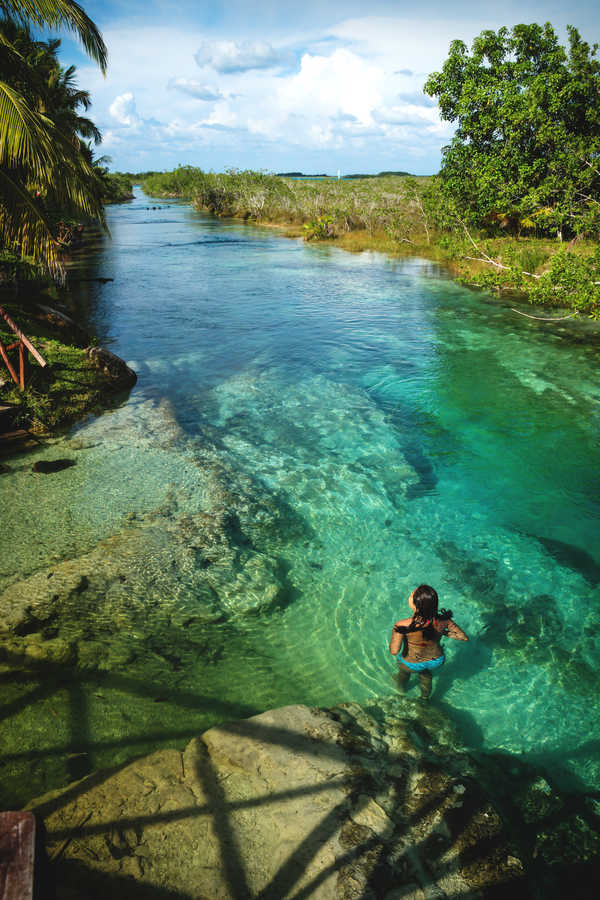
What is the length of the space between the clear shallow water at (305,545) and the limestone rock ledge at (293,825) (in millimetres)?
673

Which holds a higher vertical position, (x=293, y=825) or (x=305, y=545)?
(x=293, y=825)

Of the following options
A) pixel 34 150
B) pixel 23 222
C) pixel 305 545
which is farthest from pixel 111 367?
pixel 305 545

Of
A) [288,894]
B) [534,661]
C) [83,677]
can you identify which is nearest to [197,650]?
[83,677]

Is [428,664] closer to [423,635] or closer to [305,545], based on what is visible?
[423,635]

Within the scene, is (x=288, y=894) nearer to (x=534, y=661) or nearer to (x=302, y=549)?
(x=534, y=661)

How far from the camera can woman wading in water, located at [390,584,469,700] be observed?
4.61 metres

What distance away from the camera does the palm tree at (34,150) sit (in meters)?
7.64

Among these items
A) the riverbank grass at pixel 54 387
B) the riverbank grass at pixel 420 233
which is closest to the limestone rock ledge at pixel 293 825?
the riverbank grass at pixel 54 387

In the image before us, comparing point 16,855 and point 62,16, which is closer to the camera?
point 16,855

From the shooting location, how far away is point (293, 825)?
3309 mm

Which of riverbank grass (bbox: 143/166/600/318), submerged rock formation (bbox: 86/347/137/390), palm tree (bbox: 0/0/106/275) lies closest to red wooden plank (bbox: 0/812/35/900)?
palm tree (bbox: 0/0/106/275)

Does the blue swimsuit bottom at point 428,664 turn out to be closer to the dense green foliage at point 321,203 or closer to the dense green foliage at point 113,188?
the dense green foliage at point 113,188

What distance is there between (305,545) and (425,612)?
304cm

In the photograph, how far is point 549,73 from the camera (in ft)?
59.7
